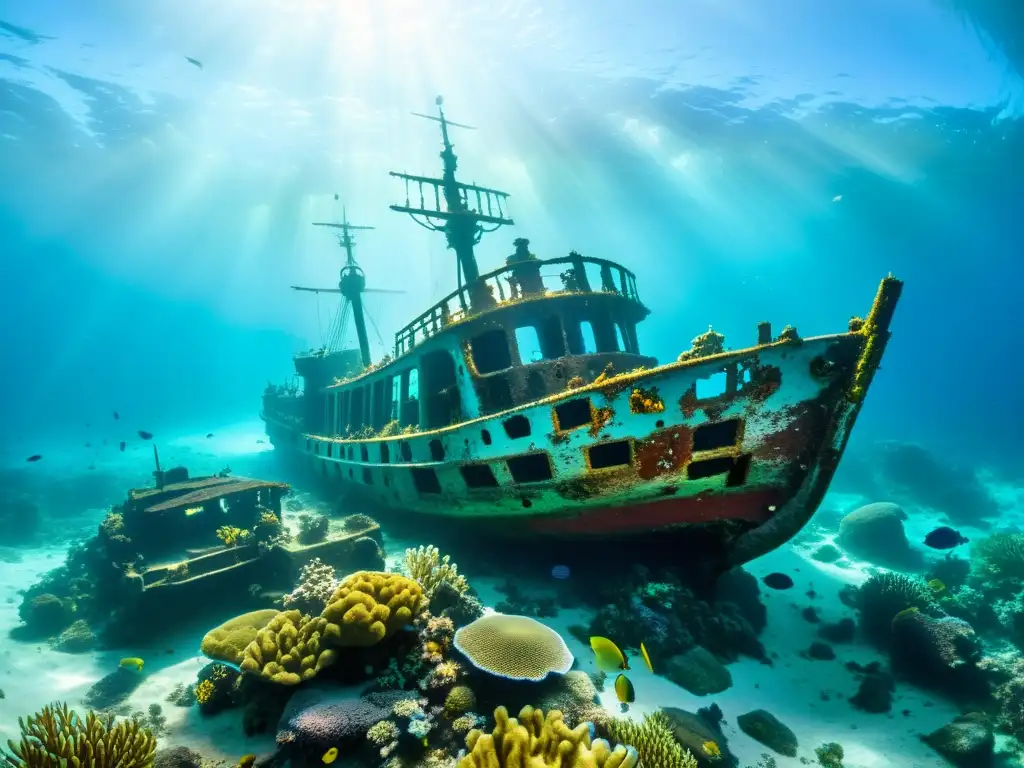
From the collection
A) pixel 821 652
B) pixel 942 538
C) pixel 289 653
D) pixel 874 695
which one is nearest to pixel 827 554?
pixel 821 652

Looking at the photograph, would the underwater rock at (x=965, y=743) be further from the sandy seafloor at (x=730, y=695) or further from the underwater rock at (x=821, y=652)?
the underwater rock at (x=821, y=652)

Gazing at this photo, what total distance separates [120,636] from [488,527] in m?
7.72

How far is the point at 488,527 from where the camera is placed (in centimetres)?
1023

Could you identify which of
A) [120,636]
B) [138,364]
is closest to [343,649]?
[120,636]

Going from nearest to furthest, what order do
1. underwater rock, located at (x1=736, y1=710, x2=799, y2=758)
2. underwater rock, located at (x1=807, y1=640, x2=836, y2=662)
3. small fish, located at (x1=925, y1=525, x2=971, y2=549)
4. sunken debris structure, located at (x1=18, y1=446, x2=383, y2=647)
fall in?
underwater rock, located at (x1=736, y1=710, x2=799, y2=758) < small fish, located at (x1=925, y1=525, x2=971, y2=549) < sunken debris structure, located at (x1=18, y1=446, x2=383, y2=647) < underwater rock, located at (x1=807, y1=640, x2=836, y2=662)

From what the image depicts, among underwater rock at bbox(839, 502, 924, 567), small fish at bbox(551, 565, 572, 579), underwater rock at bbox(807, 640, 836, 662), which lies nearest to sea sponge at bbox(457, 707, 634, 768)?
small fish at bbox(551, 565, 572, 579)

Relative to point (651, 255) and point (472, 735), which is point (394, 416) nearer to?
point (472, 735)

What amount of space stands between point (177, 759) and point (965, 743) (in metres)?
11.0

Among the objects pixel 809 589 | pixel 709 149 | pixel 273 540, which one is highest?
pixel 709 149

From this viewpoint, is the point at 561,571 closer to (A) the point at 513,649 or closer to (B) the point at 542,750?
(A) the point at 513,649

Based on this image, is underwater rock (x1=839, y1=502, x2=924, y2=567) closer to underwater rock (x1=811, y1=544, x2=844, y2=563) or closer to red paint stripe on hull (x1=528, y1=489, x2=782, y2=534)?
underwater rock (x1=811, y1=544, x2=844, y2=563)

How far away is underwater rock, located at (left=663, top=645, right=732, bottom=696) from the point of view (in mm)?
7180

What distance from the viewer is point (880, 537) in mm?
19281

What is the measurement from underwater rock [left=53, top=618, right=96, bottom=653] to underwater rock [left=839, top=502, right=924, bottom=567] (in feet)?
90.6
